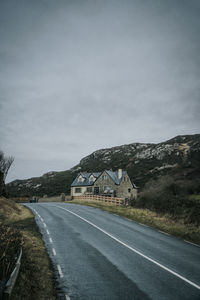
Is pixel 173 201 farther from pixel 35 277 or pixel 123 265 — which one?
pixel 35 277

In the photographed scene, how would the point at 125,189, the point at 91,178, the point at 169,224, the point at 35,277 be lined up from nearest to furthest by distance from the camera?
the point at 35,277, the point at 169,224, the point at 125,189, the point at 91,178

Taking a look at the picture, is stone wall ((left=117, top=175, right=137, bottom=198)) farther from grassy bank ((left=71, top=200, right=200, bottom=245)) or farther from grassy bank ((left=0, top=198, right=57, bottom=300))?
grassy bank ((left=0, top=198, right=57, bottom=300))

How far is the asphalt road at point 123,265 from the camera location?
22.7 ft

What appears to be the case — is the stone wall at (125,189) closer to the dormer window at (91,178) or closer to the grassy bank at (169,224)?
the dormer window at (91,178)

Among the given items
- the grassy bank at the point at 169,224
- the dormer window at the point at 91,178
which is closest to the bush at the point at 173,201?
the grassy bank at the point at 169,224

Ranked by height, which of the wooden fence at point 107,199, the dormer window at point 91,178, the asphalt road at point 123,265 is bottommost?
the asphalt road at point 123,265

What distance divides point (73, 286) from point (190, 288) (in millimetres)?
3896

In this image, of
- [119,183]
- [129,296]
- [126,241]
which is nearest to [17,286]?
[129,296]

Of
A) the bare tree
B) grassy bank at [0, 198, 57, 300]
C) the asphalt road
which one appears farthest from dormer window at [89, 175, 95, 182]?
grassy bank at [0, 198, 57, 300]

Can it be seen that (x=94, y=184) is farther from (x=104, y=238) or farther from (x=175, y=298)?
(x=175, y=298)

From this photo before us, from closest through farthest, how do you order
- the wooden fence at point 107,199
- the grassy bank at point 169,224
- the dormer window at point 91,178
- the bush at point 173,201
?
1. the grassy bank at point 169,224
2. the bush at point 173,201
3. the wooden fence at point 107,199
4. the dormer window at point 91,178

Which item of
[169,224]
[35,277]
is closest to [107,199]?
[169,224]

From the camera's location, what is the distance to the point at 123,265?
9289 millimetres

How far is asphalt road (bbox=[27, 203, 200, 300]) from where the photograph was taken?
693cm
